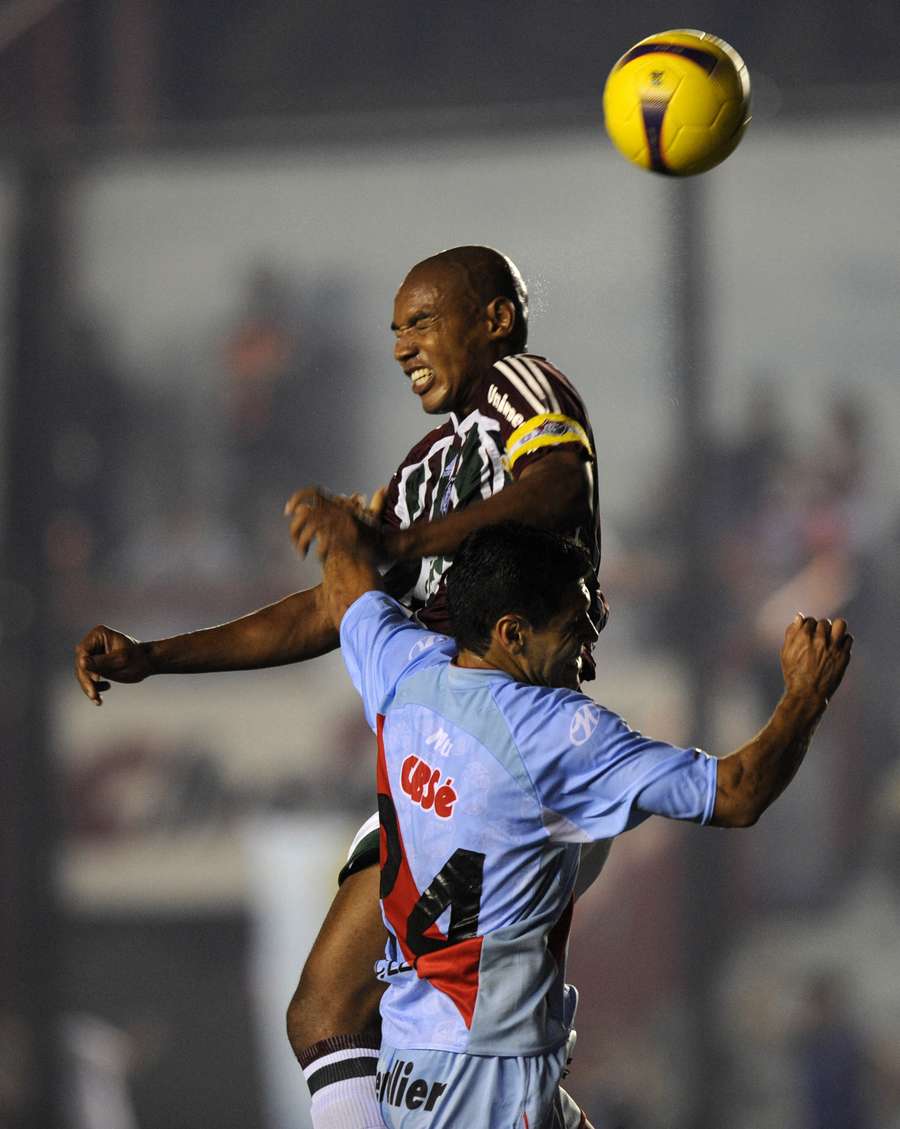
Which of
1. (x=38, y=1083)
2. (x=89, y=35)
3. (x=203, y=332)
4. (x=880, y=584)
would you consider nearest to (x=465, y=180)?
(x=203, y=332)

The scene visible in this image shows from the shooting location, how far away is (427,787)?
5.72ft

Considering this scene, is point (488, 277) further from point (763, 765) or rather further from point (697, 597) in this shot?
point (697, 597)

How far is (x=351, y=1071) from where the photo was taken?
1.95 m

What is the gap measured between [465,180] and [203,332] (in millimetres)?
1311

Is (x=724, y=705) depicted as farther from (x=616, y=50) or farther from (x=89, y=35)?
(x=89, y=35)

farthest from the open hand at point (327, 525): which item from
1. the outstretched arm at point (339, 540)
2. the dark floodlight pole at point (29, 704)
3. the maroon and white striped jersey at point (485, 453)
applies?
the dark floodlight pole at point (29, 704)

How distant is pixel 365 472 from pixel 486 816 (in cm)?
471

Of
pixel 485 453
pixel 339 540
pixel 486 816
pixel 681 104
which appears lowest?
pixel 486 816

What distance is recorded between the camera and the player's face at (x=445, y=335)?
2057 mm

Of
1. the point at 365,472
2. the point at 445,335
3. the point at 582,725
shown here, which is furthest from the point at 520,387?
the point at 365,472

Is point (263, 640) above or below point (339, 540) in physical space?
below

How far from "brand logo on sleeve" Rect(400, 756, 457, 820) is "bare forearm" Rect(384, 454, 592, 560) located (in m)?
0.26

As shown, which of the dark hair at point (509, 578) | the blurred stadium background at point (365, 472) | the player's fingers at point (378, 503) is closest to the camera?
the dark hair at point (509, 578)

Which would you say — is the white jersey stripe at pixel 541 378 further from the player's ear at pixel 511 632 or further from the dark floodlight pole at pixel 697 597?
the dark floodlight pole at pixel 697 597
